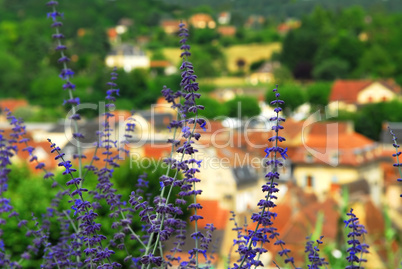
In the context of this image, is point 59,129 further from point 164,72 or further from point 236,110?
point 164,72

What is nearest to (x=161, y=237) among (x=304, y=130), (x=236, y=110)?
(x=304, y=130)

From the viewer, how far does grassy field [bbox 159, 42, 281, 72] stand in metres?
140

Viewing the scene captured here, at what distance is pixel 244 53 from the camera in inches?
5714

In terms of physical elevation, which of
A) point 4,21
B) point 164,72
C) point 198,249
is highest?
point 4,21

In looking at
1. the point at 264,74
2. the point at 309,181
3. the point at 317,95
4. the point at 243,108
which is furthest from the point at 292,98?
the point at 264,74

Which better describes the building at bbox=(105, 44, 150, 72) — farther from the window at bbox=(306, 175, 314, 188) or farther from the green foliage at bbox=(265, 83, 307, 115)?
the window at bbox=(306, 175, 314, 188)

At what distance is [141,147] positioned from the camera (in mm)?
45875

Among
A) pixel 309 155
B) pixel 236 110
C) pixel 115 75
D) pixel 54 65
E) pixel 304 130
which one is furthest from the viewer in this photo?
pixel 54 65

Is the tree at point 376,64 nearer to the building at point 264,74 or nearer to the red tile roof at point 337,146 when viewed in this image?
the building at point 264,74

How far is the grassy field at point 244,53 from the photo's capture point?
14025 cm

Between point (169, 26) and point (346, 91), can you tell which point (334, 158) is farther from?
point (169, 26)

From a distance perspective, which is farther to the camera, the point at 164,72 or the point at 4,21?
the point at 4,21

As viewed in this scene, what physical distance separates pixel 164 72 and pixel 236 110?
4593cm

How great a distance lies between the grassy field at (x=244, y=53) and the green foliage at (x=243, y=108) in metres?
51.7
